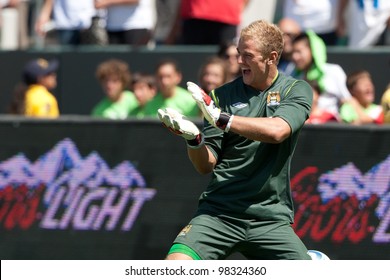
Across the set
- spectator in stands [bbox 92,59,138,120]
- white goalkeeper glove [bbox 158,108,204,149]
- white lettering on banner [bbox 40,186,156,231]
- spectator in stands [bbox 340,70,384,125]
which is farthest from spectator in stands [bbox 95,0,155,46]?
white goalkeeper glove [bbox 158,108,204,149]

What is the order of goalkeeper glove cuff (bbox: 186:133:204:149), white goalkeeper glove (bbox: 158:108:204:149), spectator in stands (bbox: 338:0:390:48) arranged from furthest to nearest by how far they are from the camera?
1. spectator in stands (bbox: 338:0:390:48)
2. goalkeeper glove cuff (bbox: 186:133:204:149)
3. white goalkeeper glove (bbox: 158:108:204:149)

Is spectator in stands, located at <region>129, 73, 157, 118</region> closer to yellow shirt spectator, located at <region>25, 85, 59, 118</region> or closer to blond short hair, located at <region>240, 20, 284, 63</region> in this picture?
yellow shirt spectator, located at <region>25, 85, 59, 118</region>

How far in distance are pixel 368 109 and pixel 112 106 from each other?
2.64m

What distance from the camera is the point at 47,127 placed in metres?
9.41

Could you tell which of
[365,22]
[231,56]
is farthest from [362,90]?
[365,22]

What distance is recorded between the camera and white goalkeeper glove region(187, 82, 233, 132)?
604cm

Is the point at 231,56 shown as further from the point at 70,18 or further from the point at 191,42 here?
the point at 70,18

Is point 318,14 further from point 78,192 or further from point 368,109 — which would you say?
point 78,192

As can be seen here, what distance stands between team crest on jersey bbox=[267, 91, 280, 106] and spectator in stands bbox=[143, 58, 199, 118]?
4.01 m

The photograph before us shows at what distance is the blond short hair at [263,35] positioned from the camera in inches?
250

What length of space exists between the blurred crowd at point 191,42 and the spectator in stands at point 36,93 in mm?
10

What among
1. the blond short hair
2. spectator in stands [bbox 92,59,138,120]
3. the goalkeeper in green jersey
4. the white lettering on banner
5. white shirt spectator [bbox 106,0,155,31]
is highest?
the blond short hair

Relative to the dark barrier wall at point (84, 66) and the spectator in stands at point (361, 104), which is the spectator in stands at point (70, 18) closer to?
the dark barrier wall at point (84, 66)
